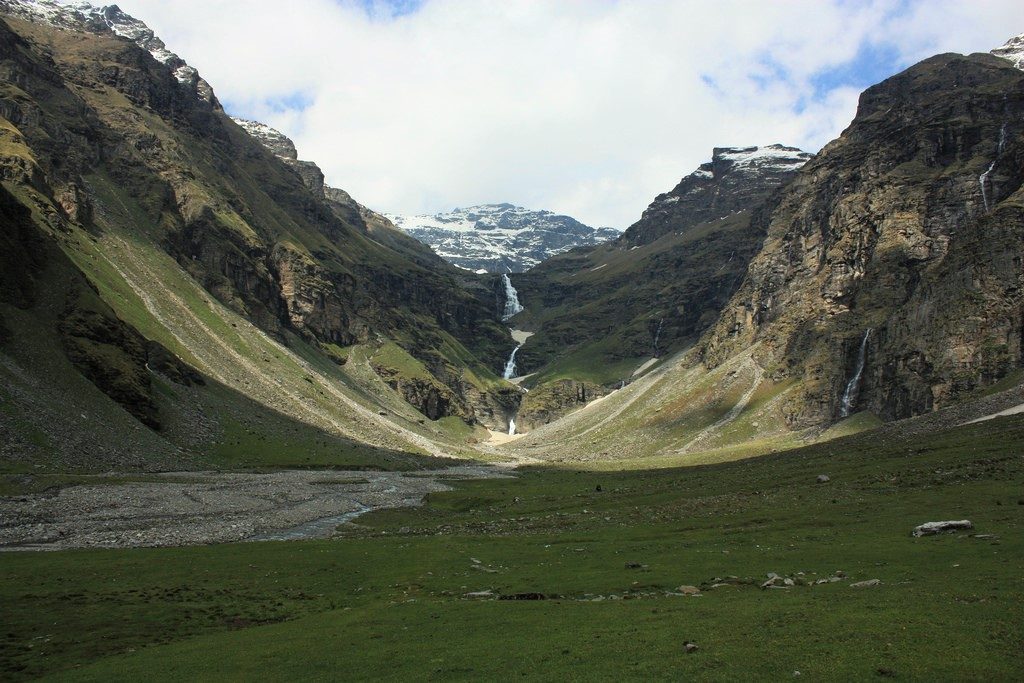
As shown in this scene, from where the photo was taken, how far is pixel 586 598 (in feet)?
106

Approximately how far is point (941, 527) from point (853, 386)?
14392cm

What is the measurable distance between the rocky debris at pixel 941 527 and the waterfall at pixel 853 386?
137 meters

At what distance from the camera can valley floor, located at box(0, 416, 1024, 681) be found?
20625 mm

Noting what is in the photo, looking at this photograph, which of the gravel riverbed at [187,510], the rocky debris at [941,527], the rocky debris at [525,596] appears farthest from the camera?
the gravel riverbed at [187,510]

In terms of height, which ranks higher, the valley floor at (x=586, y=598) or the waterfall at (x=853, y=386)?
the waterfall at (x=853, y=386)

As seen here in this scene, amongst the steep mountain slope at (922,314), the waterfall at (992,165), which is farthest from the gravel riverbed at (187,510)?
the waterfall at (992,165)

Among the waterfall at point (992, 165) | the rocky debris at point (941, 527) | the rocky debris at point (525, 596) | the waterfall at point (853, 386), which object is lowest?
the rocky debris at point (525, 596)

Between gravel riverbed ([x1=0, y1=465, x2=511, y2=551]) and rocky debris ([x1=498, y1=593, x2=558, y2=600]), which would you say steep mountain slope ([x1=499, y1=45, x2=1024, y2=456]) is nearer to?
gravel riverbed ([x1=0, y1=465, x2=511, y2=551])

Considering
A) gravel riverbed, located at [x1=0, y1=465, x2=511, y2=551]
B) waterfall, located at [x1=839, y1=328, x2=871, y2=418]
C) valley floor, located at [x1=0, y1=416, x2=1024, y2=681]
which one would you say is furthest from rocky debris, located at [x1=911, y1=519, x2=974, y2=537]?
waterfall, located at [x1=839, y1=328, x2=871, y2=418]

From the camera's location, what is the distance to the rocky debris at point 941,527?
38062 mm

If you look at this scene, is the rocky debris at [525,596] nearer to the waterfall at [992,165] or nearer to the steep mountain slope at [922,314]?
the steep mountain slope at [922,314]

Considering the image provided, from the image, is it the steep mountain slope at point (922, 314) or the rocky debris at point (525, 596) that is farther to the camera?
the steep mountain slope at point (922, 314)

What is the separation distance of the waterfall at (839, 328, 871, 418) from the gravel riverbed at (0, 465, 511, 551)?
385ft

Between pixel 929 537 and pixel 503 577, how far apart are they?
24.4 m
